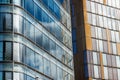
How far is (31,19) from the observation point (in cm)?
4812

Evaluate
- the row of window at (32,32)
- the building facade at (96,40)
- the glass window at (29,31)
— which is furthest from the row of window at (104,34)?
the glass window at (29,31)

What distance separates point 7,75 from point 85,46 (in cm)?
5132

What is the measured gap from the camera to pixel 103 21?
99.0m

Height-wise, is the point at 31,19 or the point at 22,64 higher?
the point at 31,19

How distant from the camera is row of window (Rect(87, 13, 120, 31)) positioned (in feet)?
316

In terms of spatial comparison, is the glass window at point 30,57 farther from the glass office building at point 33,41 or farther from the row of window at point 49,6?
the row of window at point 49,6

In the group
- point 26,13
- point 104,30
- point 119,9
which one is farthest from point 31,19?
point 119,9

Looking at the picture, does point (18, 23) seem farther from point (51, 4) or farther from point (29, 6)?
point (51, 4)

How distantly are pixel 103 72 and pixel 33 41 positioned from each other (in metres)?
48.3

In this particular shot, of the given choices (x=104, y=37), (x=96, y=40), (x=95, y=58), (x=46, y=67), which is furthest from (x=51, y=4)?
(x=104, y=37)

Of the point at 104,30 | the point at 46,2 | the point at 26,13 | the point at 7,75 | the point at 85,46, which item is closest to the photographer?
the point at 7,75

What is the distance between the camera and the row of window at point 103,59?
9143 cm

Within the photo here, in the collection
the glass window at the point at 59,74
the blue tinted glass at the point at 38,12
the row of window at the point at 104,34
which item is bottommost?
the glass window at the point at 59,74

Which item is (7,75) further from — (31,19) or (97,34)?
(97,34)
